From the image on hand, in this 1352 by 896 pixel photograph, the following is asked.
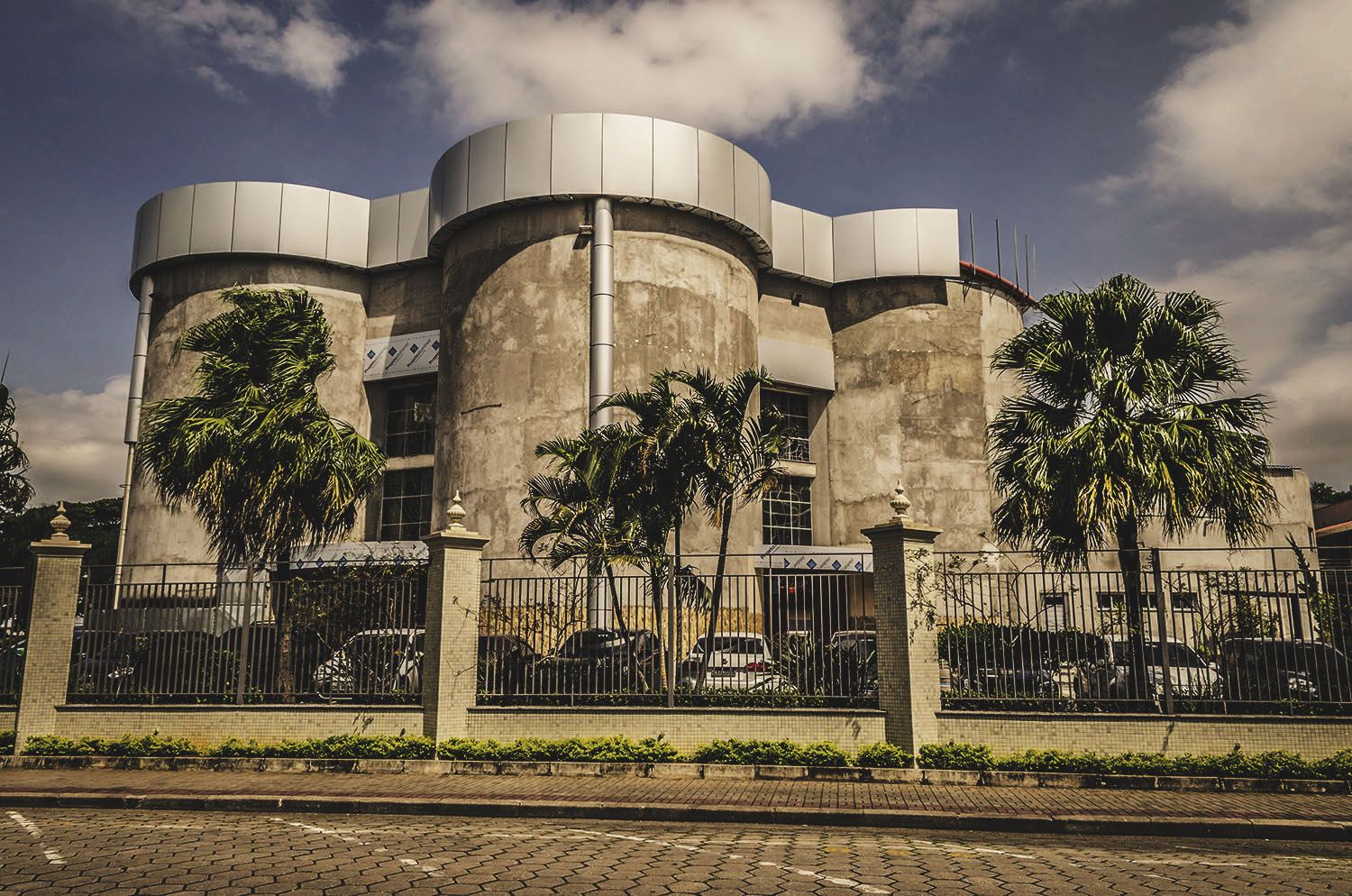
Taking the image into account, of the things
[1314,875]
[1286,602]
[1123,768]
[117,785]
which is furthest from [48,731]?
[1286,602]

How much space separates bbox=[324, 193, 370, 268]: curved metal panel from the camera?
3588 centimetres

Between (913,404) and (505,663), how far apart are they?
25773 mm

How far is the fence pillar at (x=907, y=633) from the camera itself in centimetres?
1331

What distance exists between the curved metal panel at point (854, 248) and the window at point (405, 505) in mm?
Answer: 17032

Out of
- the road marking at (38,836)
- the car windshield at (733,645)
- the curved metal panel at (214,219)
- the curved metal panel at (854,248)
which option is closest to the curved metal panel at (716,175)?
the curved metal panel at (854,248)

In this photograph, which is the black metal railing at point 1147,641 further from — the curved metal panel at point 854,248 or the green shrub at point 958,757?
the curved metal panel at point 854,248

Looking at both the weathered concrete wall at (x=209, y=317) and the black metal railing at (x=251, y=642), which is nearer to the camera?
the black metal railing at (x=251, y=642)

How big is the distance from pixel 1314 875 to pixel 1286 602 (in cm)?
624

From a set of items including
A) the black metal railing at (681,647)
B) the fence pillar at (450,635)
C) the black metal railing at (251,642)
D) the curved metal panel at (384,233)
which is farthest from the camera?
the curved metal panel at (384,233)

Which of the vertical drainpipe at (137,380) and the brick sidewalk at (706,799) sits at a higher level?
the vertical drainpipe at (137,380)

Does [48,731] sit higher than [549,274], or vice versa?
[549,274]

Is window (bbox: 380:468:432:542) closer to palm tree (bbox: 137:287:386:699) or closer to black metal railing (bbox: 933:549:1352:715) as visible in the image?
palm tree (bbox: 137:287:386:699)

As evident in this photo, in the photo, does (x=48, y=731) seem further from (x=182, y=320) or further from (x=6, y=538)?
(x=6, y=538)

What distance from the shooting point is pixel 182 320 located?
3547cm
